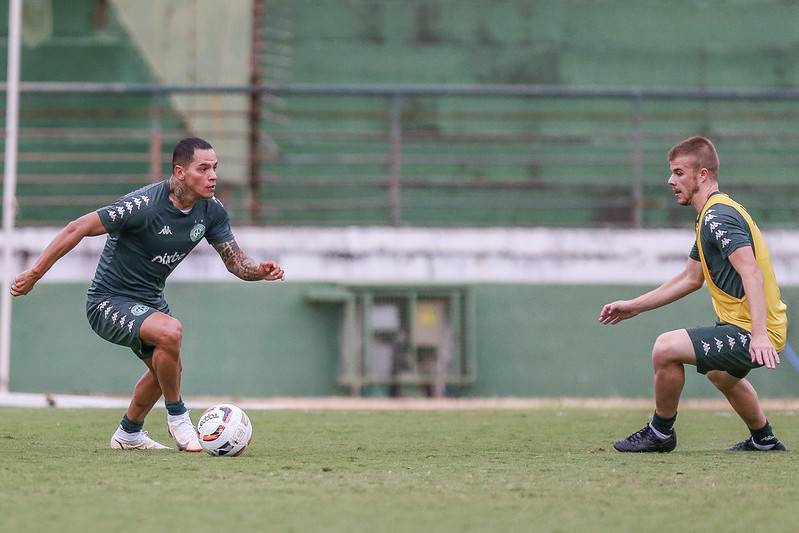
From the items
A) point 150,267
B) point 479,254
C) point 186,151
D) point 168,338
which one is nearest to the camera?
point 168,338

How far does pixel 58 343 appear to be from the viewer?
12992 mm

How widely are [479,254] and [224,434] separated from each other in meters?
7.36

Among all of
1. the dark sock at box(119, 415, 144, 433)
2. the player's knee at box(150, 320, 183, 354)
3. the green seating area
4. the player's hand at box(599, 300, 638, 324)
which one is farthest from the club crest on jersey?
the green seating area

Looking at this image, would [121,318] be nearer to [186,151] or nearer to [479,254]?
[186,151]

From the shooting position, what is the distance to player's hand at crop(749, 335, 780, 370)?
19.5 feet

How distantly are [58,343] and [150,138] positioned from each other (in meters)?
2.62

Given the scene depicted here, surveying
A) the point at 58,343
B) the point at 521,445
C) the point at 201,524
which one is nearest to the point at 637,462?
the point at 521,445

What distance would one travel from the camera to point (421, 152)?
15656 mm

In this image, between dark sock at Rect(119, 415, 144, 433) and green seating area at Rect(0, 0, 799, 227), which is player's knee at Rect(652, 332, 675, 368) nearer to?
dark sock at Rect(119, 415, 144, 433)

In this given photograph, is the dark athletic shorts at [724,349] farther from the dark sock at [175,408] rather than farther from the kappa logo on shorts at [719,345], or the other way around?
the dark sock at [175,408]

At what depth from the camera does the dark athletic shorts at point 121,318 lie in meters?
6.51

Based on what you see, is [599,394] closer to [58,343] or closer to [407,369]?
[407,369]

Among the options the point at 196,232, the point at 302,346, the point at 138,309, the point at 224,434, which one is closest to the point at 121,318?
the point at 138,309

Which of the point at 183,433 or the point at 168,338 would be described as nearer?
the point at 168,338
